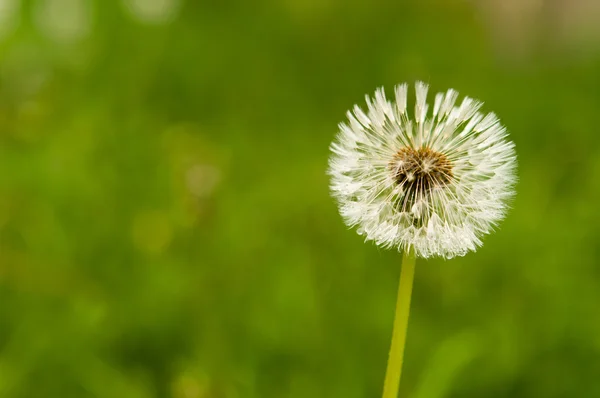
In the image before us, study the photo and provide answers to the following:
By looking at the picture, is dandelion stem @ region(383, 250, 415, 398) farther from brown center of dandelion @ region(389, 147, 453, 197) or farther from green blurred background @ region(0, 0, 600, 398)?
green blurred background @ region(0, 0, 600, 398)

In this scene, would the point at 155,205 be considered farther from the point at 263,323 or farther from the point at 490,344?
the point at 490,344

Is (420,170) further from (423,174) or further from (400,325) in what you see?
(400,325)

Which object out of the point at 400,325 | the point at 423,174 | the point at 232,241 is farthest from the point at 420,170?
the point at 232,241

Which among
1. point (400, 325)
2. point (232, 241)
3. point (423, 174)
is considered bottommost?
point (400, 325)

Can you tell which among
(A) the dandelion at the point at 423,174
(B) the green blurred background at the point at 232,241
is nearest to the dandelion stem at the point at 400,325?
(A) the dandelion at the point at 423,174

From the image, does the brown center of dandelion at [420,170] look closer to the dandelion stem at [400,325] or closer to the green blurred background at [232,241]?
the dandelion stem at [400,325]

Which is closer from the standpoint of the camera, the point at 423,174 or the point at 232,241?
the point at 423,174

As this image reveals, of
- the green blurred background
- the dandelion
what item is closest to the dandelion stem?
the dandelion
